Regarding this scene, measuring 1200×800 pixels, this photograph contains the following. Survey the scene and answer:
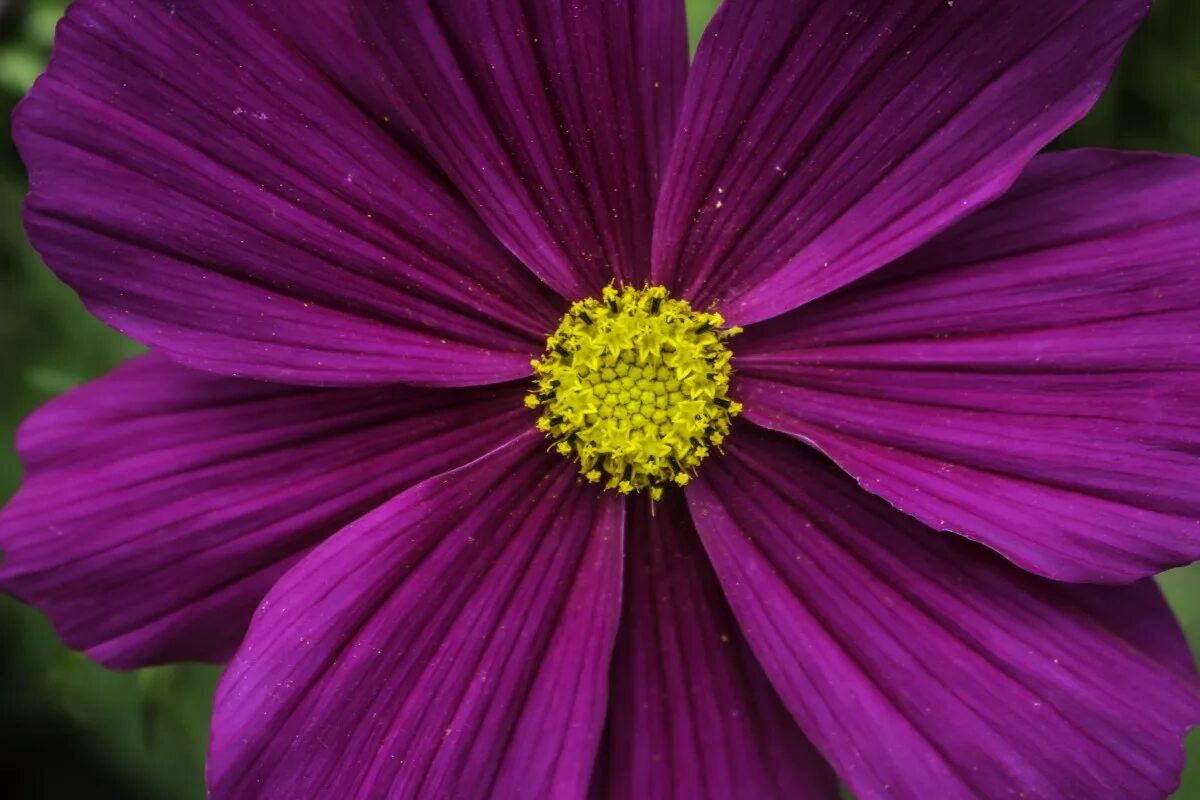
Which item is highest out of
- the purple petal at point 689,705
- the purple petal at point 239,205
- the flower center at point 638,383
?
the purple petal at point 239,205

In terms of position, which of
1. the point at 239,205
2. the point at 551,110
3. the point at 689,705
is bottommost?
the point at 689,705

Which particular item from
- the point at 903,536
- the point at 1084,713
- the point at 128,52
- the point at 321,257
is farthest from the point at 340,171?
the point at 1084,713

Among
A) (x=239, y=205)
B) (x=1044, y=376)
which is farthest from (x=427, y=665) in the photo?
(x=1044, y=376)

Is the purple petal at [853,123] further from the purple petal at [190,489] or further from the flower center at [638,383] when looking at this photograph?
the purple petal at [190,489]

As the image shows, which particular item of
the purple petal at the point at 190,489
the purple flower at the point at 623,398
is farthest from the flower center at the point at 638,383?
the purple petal at the point at 190,489

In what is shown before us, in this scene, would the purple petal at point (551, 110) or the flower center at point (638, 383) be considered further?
the flower center at point (638, 383)

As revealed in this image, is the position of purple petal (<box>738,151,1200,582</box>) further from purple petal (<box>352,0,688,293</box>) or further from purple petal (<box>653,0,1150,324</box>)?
purple petal (<box>352,0,688,293</box>)

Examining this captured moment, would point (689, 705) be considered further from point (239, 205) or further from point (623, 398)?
point (239, 205)
